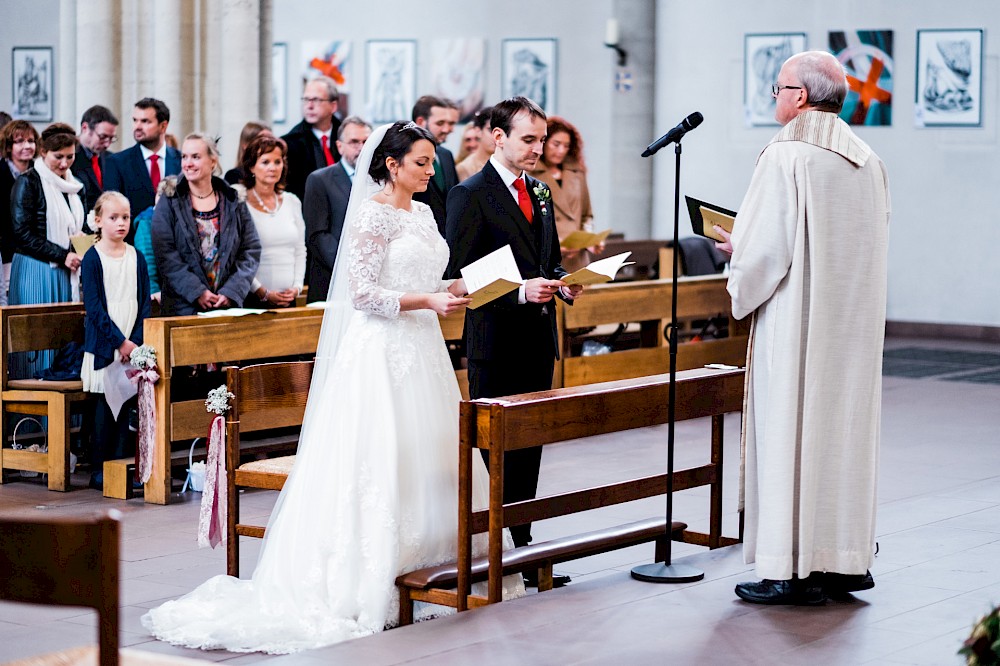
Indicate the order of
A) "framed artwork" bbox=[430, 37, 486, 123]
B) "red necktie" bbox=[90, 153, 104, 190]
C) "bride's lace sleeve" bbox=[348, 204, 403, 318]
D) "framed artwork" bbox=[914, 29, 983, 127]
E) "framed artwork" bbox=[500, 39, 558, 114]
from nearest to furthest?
1. "bride's lace sleeve" bbox=[348, 204, 403, 318]
2. "red necktie" bbox=[90, 153, 104, 190]
3. "framed artwork" bbox=[914, 29, 983, 127]
4. "framed artwork" bbox=[500, 39, 558, 114]
5. "framed artwork" bbox=[430, 37, 486, 123]

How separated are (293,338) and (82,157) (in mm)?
2391

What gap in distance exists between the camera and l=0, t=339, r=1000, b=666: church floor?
414 cm

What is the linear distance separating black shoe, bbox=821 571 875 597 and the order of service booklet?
1127 mm

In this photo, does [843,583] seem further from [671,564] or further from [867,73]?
[867,73]

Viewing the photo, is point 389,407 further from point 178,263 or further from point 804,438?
point 178,263

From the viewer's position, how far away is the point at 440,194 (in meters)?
7.72

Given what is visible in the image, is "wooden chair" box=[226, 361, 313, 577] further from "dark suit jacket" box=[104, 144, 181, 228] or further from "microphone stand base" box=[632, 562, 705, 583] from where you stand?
"dark suit jacket" box=[104, 144, 181, 228]

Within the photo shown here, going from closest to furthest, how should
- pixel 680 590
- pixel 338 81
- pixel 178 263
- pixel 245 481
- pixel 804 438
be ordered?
pixel 804 438 < pixel 680 590 < pixel 245 481 < pixel 178 263 < pixel 338 81

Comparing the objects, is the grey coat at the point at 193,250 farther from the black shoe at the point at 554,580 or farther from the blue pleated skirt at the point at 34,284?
the black shoe at the point at 554,580

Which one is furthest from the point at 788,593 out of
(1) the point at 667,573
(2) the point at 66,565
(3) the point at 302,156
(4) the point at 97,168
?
(4) the point at 97,168

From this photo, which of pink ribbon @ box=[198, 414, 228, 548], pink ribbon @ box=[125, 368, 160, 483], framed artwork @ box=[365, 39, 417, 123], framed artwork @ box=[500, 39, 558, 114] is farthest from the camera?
framed artwork @ box=[365, 39, 417, 123]

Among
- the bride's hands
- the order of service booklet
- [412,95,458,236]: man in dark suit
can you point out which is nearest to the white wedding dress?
the bride's hands

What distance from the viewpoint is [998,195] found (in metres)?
13.0

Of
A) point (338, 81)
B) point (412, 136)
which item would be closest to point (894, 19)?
point (338, 81)
